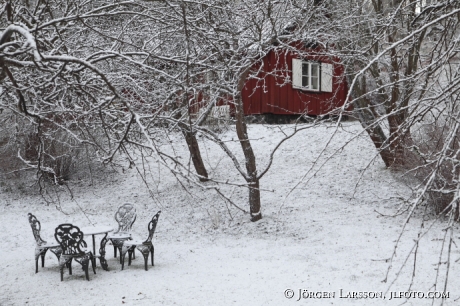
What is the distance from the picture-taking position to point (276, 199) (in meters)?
12.1

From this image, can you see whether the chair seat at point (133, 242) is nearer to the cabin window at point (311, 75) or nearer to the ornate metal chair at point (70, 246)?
the ornate metal chair at point (70, 246)

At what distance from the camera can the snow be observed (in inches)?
267

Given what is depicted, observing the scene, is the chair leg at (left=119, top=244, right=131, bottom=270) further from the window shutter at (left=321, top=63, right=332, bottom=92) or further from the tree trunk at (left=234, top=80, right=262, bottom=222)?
the window shutter at (left=321, top=63, right=332, bottom=92)

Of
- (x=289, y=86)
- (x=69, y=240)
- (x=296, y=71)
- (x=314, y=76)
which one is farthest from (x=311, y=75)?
(x=69, y=240)

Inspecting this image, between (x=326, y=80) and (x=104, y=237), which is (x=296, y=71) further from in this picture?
(x=104, y=237)

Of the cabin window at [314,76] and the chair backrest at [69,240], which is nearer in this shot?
the chair backrest at [69,240]

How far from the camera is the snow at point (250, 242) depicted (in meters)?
6.78

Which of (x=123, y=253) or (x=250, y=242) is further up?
(x=123, y=253)

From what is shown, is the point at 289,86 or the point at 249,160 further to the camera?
the point at 289,86

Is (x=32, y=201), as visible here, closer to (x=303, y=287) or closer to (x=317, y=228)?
(x=317, y=228)

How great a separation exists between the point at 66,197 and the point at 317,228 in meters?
8.34

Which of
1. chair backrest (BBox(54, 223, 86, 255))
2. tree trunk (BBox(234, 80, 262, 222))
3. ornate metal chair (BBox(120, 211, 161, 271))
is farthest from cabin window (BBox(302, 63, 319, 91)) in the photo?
chair backrest (BBox(54, 223, 86, 255))

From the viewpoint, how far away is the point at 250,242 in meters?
9.73

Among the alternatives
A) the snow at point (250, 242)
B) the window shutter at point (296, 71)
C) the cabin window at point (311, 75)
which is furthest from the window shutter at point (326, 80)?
the snow at point (250, 242)
